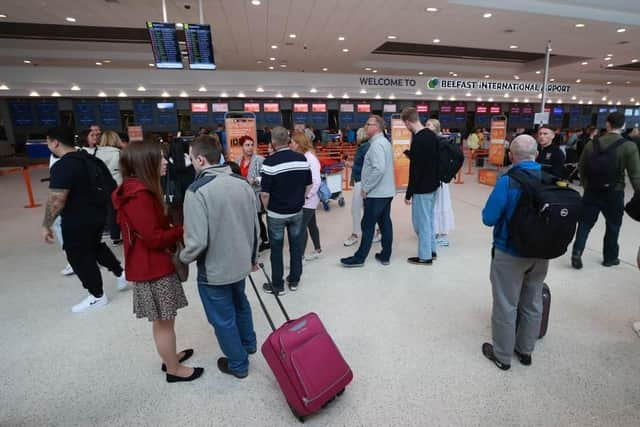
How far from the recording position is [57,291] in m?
3.45

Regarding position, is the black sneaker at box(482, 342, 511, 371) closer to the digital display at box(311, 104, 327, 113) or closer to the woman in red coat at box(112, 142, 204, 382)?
the woman in red coat at box(112, 142, 204, 382)

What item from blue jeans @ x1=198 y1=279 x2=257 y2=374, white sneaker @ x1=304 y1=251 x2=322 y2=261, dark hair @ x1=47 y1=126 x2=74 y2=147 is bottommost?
white sneaker @ x1=304 y1=251 x2=322 y2=261

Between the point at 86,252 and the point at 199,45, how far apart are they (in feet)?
14.3

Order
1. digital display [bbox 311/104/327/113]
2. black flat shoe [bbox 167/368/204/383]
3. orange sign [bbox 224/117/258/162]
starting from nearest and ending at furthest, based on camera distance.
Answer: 1. black flat shoe [bbox 167/368/204/383]
2. orange sign [bbox 224/117/258/162]
3. digital display [bbox 311/104/327/113]

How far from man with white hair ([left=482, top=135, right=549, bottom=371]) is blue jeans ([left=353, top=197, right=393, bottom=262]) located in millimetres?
1607

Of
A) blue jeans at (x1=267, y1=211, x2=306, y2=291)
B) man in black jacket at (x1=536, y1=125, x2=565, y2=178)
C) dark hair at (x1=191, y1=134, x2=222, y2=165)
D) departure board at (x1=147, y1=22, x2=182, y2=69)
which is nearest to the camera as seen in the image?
dark hair at (x1=191, y1=134, x2=222, y2=165)

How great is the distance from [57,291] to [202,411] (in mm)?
2537

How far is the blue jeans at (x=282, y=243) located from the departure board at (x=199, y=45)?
431 cm

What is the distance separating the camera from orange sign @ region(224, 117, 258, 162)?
608cm

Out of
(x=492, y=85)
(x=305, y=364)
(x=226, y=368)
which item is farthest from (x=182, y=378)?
(x=492, y=85)

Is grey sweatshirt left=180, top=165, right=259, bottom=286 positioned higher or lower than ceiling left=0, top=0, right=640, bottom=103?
lower

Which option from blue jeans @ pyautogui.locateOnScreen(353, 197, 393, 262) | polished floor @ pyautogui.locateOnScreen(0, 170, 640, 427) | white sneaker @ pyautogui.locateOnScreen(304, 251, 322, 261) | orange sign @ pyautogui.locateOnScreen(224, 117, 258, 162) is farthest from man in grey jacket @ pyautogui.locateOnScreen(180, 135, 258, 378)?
orange sign @ pyautogui.locateOnScreen(224, 117, 258, 162)

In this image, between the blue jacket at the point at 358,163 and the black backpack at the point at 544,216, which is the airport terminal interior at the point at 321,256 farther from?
the blue jacket at the point at 358,163

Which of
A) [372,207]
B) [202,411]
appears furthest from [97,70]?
[202,411]
